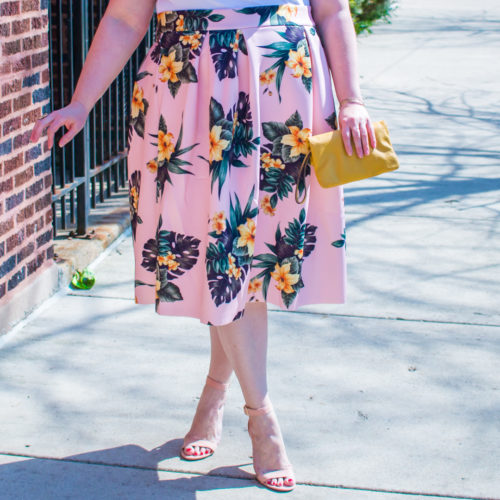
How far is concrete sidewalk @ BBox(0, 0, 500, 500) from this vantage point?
2.75 m

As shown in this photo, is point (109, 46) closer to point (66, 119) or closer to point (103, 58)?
point (103, 58)

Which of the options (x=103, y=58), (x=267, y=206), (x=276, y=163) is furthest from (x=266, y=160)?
(x=103, y=58)

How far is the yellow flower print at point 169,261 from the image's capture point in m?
2.62

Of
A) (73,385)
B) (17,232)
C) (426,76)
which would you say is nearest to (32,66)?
(17,232)

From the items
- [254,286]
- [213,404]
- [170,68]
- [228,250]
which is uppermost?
[170,68]

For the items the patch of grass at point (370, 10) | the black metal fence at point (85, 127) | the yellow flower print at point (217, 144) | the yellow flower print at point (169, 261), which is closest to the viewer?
the yellow flower print at point (217, 144)

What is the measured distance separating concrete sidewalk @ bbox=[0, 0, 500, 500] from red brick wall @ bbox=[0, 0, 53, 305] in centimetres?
28

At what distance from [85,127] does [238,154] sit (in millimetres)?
2569

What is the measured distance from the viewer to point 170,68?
8.54 ft

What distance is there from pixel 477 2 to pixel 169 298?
2434 cm

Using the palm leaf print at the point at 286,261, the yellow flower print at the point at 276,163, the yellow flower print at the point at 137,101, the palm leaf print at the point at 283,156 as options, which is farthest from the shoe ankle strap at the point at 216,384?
the yellow flower print at the point at 137,101

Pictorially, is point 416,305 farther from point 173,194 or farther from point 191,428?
point 173,194

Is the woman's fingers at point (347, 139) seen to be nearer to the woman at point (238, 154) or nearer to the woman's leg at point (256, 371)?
the woman at point (238, 154)

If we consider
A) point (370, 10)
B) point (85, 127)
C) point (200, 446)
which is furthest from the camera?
point (370, 10)
